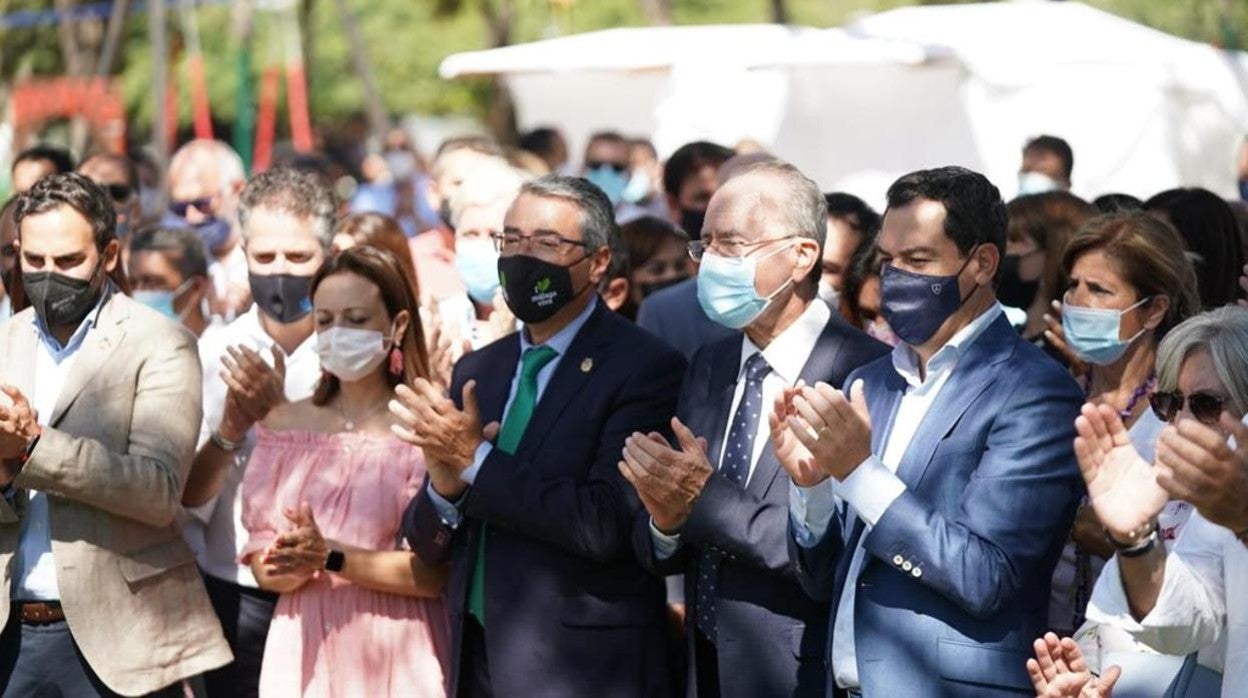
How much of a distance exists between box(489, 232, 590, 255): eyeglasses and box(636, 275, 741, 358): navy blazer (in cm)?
148

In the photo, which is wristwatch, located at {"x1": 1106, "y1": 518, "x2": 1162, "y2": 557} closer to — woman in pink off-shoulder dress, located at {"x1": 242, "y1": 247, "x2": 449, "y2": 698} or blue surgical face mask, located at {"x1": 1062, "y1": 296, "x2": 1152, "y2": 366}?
blue surgical face mask, located at {"x1": 1062, "y1": 296, "x2": 1152, "y2": 366}

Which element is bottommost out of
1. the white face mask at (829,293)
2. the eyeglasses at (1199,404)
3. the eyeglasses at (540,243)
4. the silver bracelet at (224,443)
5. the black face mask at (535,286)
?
the silver bracelet at (224,443)

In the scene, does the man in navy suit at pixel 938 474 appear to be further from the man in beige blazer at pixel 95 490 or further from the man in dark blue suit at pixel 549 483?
the man in beige blazer at pixel 95 490

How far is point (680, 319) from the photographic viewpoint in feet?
26.4

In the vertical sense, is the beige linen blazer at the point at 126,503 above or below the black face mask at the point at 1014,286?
below

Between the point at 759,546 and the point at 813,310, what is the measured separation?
820mm

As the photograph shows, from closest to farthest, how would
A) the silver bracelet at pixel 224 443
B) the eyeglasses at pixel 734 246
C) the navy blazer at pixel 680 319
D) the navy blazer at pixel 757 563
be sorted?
the navy blazer at pixel 757 563 < the eyeglasses at pixel 734 246 < the silver bracelet at pixel 224 443 < the navy blazer at pixel 680 319

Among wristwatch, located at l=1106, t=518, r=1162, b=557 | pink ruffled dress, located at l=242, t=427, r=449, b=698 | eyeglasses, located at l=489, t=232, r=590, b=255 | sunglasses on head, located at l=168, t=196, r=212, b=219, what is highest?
eyeglasses, located at l=489, t=232, r=590, b=255

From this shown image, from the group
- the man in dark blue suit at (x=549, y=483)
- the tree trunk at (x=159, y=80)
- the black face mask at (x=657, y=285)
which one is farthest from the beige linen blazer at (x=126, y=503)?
the tree trunk at (x=159, y=80)

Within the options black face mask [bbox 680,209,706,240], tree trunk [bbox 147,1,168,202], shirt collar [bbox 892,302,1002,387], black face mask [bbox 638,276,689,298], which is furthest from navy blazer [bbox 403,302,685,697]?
tree trunk [bbox 147,1,168,202]

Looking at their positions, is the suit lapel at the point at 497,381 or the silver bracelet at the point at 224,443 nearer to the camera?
the suit lapel at the point at 497,381

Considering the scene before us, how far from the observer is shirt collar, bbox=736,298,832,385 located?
19.8 ft

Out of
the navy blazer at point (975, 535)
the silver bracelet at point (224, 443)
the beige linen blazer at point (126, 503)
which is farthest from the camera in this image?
the silver bracelet at point (224, 443)

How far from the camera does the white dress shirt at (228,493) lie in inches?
288
